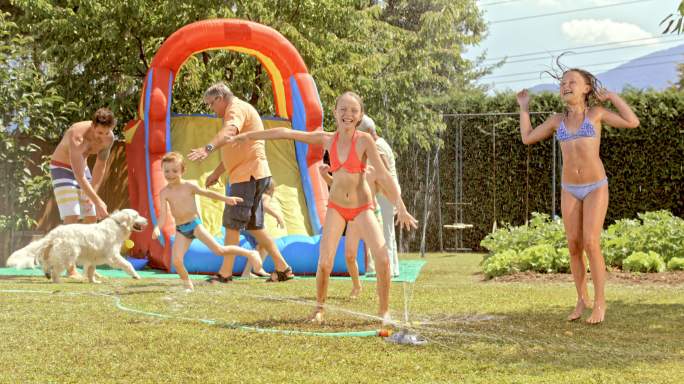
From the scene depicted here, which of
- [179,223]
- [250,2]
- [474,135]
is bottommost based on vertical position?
[179,223]

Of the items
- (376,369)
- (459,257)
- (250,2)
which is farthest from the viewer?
(459,257)

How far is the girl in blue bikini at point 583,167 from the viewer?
6117mm

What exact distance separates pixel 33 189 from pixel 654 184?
11.0m

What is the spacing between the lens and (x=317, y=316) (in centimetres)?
572

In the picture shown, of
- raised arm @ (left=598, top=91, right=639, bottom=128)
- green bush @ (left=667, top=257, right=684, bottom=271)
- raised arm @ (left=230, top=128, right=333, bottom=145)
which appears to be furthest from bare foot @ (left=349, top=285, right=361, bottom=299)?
green bush @ (left=667, top=257, right=684, bottom=271)

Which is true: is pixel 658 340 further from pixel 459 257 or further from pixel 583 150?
pixel 459 257

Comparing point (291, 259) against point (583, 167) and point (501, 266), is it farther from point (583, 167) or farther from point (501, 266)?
point (583, 167)

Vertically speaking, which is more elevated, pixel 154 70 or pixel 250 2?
pixel 250 2

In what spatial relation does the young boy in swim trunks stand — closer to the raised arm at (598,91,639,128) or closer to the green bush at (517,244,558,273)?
the raised arm at (598,91,639,128)

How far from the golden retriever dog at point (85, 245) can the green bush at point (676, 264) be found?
5.87 m

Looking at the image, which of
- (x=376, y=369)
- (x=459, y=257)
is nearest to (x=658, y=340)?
(x=376, y=369)

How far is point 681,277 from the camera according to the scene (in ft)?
30.4

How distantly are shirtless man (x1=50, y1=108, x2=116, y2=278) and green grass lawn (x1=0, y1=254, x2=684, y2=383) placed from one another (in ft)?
4.89

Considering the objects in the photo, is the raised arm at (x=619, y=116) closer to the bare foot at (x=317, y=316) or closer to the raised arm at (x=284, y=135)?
the raised arm at (x=284, y=135)
